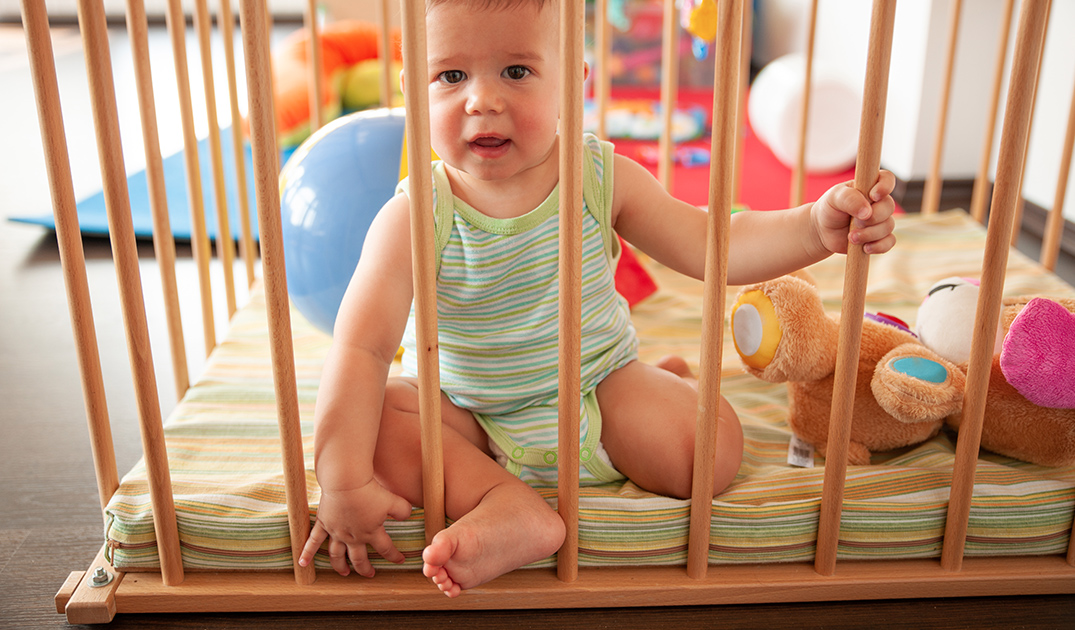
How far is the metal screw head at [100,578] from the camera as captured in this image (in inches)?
30.7

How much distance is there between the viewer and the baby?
712mm

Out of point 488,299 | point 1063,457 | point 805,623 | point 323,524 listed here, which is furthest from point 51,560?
point 1063,457

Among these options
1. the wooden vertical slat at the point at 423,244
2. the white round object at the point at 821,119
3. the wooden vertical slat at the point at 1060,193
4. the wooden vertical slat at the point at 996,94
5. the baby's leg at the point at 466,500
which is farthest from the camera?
the white round object at the point at 821,119

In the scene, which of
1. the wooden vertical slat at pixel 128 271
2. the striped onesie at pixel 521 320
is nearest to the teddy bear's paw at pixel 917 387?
the striped onesie at pixel 521 320

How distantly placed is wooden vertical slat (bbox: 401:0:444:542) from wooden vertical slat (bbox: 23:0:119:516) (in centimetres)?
25

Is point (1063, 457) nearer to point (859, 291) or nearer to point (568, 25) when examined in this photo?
point (859, 291)

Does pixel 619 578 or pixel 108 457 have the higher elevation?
pixel 108 457

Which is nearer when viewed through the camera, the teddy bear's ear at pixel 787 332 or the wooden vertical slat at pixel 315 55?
the teddy bear's ear at pixel 787 332

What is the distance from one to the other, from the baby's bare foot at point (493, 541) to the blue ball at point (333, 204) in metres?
0.42

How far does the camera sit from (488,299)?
2.70 ft

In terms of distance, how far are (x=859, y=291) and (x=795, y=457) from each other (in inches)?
11.5

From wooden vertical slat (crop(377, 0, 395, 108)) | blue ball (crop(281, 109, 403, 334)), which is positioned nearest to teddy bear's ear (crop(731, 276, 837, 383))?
blue ball (crop(281, 109, 403, 334))

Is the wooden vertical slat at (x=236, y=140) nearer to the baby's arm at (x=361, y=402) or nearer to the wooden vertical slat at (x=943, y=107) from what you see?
the baby's arm at (x=361, y=402)

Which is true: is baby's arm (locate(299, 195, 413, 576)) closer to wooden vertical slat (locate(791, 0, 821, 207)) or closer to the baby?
the baby
